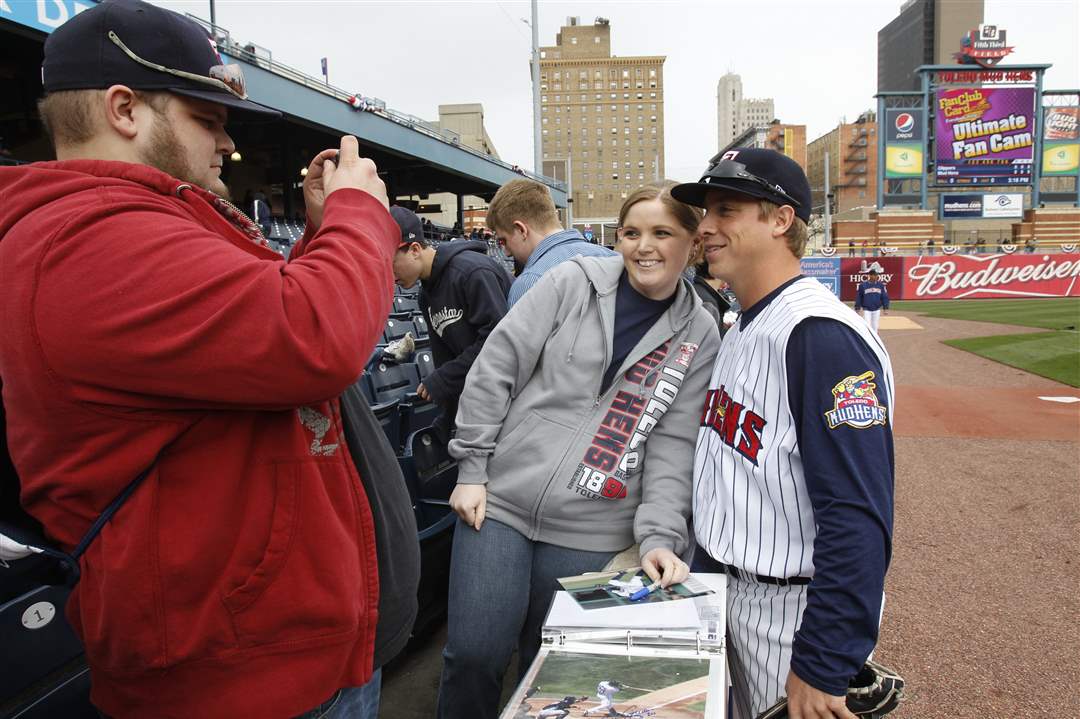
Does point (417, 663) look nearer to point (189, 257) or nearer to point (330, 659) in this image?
point (330, 659)

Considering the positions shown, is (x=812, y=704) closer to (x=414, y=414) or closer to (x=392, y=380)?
(x=414, y=414)

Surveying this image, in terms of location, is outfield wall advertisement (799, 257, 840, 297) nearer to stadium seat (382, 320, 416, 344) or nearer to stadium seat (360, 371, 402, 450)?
stadium seat (382, 320, 416, 344)

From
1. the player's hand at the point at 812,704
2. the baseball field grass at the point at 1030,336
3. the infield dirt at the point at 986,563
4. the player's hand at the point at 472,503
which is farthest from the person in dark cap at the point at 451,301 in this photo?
the baseball field grass at the point at 1030,336

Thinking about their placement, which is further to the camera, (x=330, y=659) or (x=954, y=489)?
(x=954, y=489)

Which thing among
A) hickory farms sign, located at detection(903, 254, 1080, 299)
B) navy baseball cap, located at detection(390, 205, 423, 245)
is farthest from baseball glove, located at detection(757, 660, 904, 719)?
hickory farms sign, located at detection(903, 254, 1080, 299)

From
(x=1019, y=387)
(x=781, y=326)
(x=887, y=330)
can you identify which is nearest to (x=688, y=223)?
(x=781, y=326)

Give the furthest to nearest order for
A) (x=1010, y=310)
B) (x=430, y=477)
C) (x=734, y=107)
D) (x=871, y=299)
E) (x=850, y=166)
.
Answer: (x=734, y=107), (x=850, y=166), (x=1010, y=310), (x=871, y=299), (x=430, y=477)

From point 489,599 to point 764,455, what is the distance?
35.7 inches

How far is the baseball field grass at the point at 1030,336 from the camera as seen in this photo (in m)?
11.4

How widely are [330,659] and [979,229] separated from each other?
72.8 metres

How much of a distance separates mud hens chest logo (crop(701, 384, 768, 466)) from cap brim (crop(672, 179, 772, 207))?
0.53 meters

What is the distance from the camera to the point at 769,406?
5.57 ft

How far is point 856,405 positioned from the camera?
59.6 inches

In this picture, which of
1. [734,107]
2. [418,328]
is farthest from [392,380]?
[734,107]
